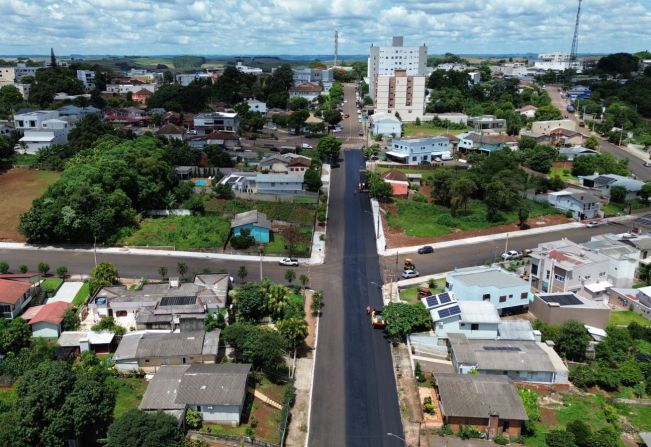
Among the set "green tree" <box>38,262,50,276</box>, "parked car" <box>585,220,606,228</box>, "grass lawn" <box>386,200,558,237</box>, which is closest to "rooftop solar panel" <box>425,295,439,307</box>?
"grass lawn" <box>386,200,558,237</box>

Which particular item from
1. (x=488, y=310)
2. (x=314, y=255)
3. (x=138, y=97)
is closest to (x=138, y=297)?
(x=314, y=255)

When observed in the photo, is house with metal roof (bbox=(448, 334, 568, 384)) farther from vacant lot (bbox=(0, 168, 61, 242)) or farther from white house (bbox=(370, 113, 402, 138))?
white house (bbox=(370, 113, 402, 138))

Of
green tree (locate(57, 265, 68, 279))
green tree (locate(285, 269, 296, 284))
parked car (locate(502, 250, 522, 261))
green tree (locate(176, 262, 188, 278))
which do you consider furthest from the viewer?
parked car (locate(502, 250, 522, 261))

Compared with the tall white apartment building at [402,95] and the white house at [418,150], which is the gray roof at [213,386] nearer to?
the white house at [418,150]

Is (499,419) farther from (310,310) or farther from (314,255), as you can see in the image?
(314,255)

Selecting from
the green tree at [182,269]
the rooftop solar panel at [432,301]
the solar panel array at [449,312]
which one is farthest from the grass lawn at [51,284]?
the solar panel array at [449,312]

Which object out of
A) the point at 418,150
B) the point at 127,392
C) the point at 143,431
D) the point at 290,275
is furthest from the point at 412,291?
the point at 418,150

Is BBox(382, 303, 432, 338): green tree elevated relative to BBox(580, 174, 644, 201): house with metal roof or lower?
lower
